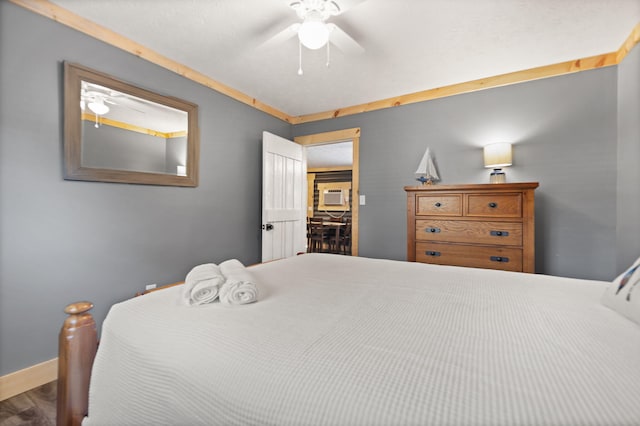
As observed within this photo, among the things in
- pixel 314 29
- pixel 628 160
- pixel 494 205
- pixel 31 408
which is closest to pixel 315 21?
pixel 314 29

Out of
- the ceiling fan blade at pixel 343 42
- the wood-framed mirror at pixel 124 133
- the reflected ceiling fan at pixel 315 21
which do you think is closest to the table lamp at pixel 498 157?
the ceiling fan blade at pixel 343 42

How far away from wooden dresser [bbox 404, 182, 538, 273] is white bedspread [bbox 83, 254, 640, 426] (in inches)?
47.8

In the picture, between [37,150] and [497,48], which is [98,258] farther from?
[497,48]

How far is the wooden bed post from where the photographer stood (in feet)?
2.92

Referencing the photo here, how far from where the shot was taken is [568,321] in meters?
0.81

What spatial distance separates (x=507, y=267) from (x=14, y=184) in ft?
11.5

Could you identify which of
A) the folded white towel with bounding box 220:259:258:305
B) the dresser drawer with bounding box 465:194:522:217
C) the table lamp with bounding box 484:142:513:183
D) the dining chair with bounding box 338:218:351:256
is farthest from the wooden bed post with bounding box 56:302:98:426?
the dining chair with bounding box 338:218:351:256

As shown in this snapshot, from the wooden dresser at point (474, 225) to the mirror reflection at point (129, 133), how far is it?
227 centimetres

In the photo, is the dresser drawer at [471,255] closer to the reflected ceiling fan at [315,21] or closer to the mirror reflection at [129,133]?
the reflected ceiling fan at [315,21]

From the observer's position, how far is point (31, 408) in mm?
1529

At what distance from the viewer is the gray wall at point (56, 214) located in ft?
5.33

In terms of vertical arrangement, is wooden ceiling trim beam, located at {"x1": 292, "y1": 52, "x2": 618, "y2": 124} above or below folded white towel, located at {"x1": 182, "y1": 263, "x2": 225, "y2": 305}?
above

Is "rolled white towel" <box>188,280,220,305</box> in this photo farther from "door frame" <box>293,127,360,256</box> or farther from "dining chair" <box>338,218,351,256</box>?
"dining chair" <box>338,218,351,256</box>

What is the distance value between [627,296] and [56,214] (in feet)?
9.58
